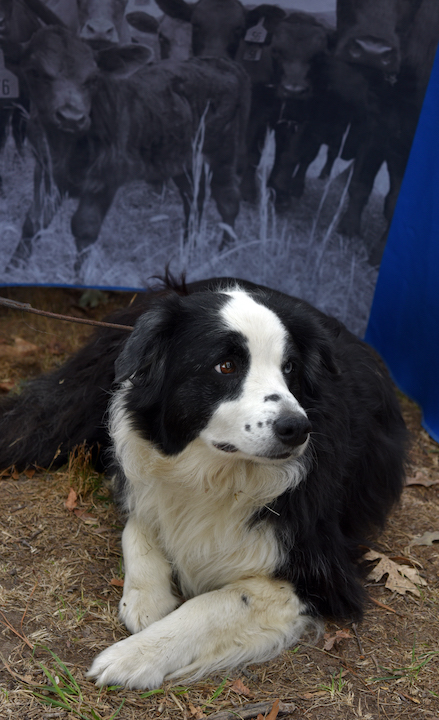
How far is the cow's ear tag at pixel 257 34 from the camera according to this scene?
4605 millimetres

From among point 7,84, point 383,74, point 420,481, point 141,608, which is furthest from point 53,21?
point 420,481

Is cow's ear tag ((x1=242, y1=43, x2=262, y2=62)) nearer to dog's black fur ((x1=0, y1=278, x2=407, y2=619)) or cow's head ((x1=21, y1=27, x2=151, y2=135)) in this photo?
cow's head ((x1=21, y1=27, x2=151, y2=135))

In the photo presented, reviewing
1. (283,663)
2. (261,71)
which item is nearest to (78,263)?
(261,71)

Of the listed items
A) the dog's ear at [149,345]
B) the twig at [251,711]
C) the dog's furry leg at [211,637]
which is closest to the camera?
the twig at [251,711]

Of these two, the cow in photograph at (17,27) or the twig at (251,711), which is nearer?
the twig at (251,711)

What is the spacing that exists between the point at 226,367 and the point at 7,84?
2952 mm

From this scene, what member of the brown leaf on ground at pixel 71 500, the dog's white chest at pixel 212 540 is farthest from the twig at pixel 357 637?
the brown leaf on ground at pixel 71 500

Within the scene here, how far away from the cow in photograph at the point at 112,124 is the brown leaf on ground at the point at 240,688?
3322 mm

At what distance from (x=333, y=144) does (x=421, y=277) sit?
1.14 metres

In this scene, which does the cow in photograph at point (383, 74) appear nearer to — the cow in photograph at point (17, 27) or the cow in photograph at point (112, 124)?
the cow in photograph at point (112, 124)

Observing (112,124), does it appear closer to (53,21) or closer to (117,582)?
(53,21)

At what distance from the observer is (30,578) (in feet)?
10.2

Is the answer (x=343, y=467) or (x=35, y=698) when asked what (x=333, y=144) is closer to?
(x=343, y=467)

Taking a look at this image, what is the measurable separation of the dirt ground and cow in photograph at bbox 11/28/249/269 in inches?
80.7
